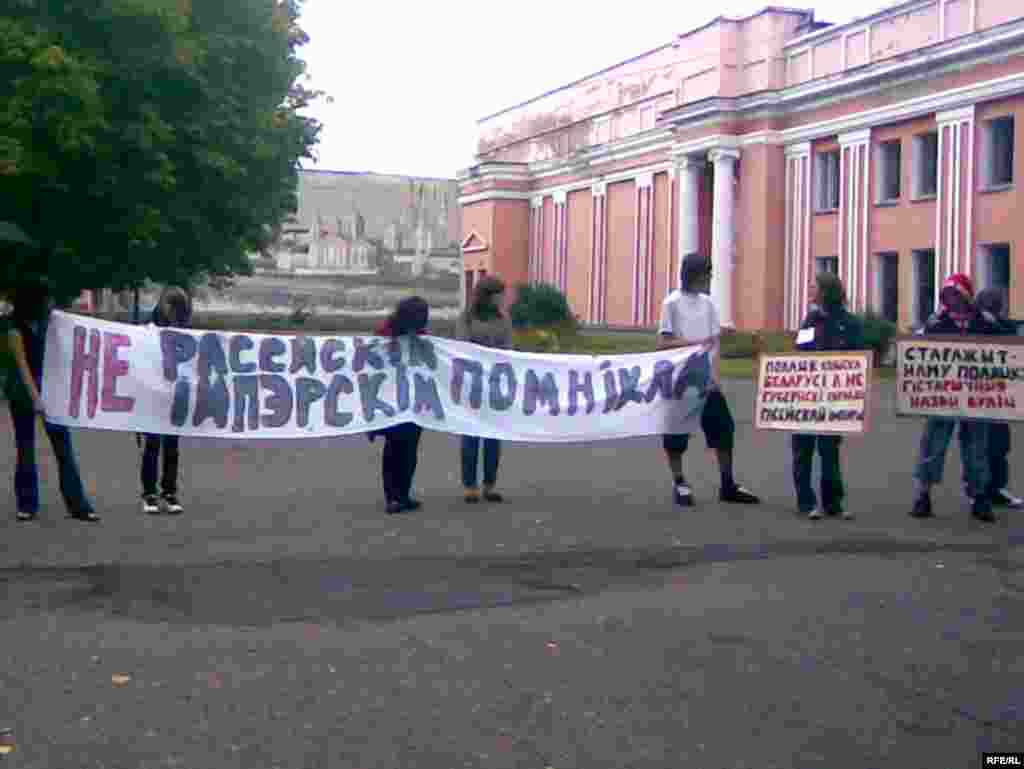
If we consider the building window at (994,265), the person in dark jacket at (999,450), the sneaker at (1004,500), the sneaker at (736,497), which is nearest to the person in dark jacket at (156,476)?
the sneaker at (736,497)

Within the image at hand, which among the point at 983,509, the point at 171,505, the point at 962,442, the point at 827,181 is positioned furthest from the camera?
the point at 827,181

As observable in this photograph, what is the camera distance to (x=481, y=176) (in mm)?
81312

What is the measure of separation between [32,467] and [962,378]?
7.45 meters

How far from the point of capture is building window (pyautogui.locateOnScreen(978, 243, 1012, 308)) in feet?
147

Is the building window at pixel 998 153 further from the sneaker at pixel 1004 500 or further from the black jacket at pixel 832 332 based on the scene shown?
the black jacket at pixel 832 332

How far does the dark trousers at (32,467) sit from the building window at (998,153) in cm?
3723

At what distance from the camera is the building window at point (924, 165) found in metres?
48.1

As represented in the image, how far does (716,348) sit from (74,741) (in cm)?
831

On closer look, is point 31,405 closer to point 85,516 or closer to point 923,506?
point 85,516

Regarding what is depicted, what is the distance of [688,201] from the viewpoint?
202 ft

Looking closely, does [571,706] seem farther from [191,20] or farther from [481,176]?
[481,176]

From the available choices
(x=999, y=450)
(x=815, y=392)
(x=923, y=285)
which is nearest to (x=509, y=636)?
(x=815, y=392)

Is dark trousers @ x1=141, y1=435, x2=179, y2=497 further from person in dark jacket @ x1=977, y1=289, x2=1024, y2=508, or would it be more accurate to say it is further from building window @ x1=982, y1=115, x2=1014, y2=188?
building window @ x1=982, y1=115, x2=1014, y2=188

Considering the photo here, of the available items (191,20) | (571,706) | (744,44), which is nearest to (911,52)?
(744,44)
